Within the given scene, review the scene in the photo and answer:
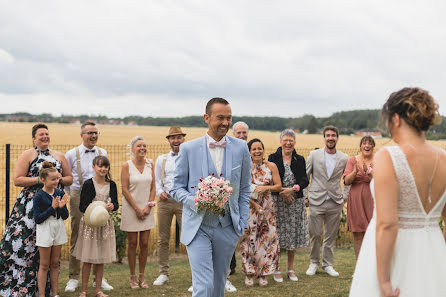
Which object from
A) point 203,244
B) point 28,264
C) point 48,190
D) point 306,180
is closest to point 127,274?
point 28,264

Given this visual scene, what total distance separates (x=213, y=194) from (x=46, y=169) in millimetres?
3257

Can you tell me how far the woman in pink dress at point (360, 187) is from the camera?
26.5 ft

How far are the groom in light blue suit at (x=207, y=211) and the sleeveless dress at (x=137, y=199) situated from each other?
3.18 metres

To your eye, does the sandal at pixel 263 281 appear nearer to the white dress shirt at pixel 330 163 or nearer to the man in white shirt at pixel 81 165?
the white dress shirt at pixel 330 163

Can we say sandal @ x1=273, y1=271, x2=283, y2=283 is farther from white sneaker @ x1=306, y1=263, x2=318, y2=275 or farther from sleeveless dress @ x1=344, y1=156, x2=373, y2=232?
sleeveless dress @ x1=344, y1=156, x2=373, y2=232

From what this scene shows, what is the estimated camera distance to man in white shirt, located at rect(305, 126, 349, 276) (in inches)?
350

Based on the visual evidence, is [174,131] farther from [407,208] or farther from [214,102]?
[407,208]

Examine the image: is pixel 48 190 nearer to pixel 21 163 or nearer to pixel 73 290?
pixel 21 163

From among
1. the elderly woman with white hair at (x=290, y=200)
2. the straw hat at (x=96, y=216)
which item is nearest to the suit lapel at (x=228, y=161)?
the straw hat at (x=96, y=216)

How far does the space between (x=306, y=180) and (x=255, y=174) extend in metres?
1.06

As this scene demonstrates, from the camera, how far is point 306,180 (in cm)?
859

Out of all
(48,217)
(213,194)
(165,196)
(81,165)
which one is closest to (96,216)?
(48,217)

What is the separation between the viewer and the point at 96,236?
284 inches

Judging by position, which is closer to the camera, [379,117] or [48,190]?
[379,117]
